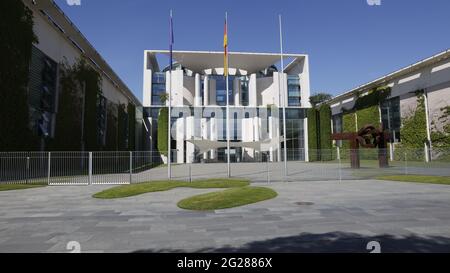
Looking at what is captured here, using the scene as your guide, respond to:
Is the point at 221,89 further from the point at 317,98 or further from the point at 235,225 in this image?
the point at 235,225

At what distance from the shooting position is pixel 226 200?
10609 mm

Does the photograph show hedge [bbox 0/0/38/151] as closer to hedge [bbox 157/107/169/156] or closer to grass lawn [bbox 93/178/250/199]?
grass lawn [bbox 93/178/250/199]

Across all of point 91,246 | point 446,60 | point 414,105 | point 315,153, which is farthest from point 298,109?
point 91,246

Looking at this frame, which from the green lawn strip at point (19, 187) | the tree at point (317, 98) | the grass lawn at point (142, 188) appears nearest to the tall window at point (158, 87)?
the tree at point (317, 98)

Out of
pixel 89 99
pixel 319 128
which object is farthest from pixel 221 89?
pixel 89 99

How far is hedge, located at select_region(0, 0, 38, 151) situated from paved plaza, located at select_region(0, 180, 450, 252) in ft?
46.5

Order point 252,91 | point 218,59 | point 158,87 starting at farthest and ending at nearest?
point 252,91
point 218,59
point 158,87

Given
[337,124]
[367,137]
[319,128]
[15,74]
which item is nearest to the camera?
[15,74]

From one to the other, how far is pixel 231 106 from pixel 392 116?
26751 millimetres

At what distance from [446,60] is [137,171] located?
3353 centimetres

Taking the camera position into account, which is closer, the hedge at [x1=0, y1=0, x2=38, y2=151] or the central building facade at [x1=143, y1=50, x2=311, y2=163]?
the hedge at [x1=0, y1=0, x2=38, y2=151]

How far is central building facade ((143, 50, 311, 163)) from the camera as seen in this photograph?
51.1 metres

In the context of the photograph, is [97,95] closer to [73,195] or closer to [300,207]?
[73,195]

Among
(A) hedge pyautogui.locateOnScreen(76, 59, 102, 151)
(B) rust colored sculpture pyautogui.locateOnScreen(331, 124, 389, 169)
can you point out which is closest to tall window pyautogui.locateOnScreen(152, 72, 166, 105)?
(A) hedge pyautogui.locateOnScreen(76, 59, 102, 151)
